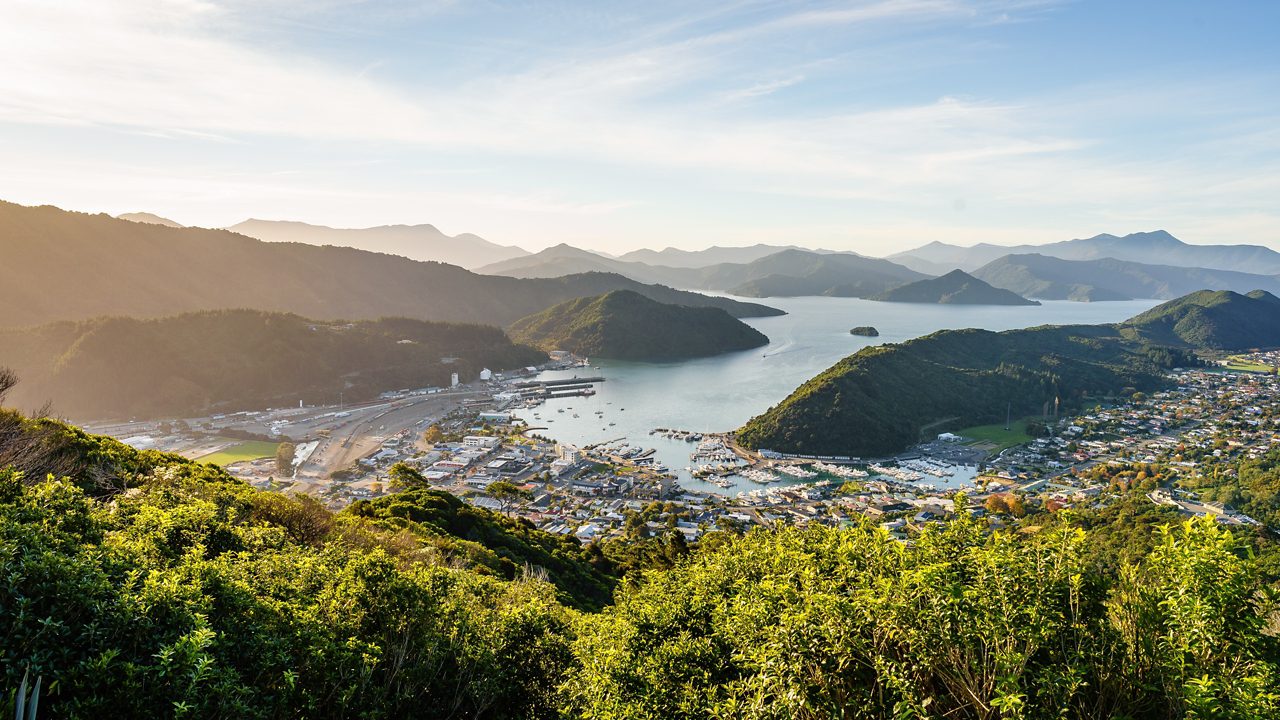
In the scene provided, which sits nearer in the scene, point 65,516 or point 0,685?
point 0,685

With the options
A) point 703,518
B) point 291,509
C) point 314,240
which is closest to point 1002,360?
point 703,518

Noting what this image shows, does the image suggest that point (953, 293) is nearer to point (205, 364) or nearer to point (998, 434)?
point (998, 434)

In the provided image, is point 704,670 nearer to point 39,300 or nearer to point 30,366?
point 30,366

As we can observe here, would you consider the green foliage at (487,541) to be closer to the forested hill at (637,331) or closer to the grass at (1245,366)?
the forested hill at (637,331)

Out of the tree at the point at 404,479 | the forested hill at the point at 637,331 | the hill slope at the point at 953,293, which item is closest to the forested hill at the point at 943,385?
the tree at the point at 404,479

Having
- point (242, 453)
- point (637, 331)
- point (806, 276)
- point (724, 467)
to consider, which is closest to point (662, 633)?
point (724, 467)

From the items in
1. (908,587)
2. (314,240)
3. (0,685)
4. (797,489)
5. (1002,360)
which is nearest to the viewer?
(0,685)
